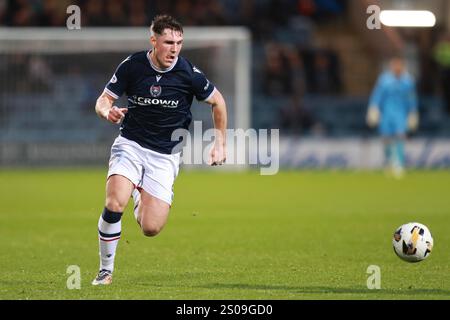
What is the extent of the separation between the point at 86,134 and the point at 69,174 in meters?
Result: 1.33

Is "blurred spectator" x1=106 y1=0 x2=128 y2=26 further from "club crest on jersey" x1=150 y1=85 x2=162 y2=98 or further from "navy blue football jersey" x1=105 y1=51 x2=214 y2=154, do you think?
"club crest on jersey" x1=150 y1=85 x2=162 y2=98

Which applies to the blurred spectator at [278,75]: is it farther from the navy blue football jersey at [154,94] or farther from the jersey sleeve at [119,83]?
the jersey sleeve at [119,83]

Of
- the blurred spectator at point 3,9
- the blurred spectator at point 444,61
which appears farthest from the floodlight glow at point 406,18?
the blurred spectator at point 3,9

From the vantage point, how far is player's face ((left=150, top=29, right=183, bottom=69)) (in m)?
8.77

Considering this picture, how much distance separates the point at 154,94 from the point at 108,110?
2.30 feet

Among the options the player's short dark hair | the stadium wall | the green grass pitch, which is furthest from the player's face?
the stadium wall

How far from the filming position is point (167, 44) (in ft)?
28.9

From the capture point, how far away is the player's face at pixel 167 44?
28.8ft

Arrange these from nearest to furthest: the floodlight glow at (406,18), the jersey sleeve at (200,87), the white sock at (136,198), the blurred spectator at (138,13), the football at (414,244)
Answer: the football at (414,244) → the jersey sleeve at (200,87) → the white sock at (136,198) → the blurred spectator at (138,13) → the floodlight glow at (406,18)

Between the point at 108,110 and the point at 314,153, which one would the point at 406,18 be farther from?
the point at 108,110

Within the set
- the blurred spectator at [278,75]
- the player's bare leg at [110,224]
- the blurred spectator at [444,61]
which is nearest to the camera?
the player's bare leg at [110,224]

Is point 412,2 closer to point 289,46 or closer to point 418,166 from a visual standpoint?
point 289,46

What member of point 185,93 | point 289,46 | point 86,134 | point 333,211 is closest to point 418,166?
point 289,46

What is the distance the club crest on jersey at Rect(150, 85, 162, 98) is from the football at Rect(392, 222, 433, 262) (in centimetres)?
242
